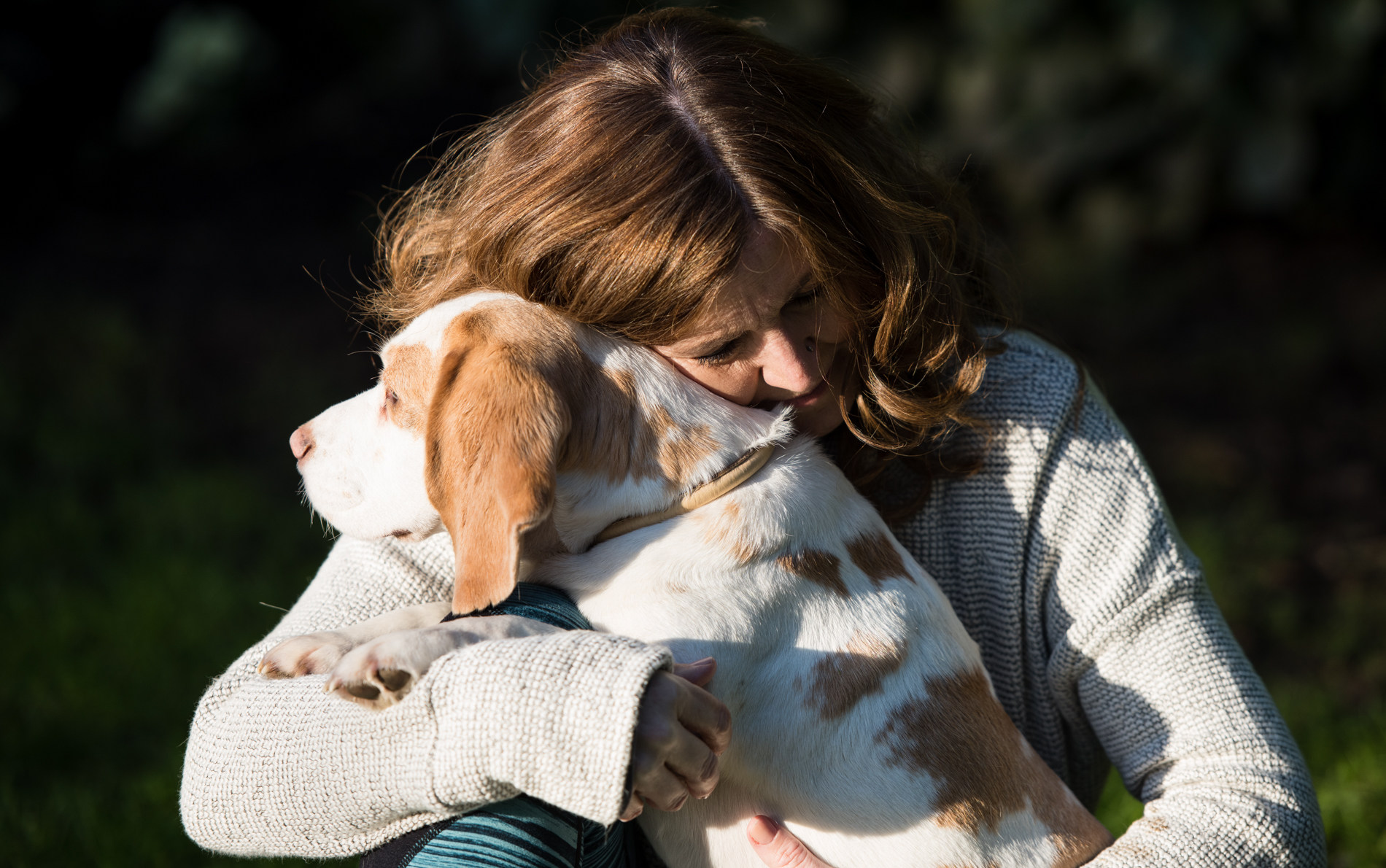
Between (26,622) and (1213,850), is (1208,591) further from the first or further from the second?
(26,622)

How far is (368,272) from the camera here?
235 inches

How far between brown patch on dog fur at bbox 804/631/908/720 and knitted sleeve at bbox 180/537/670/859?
379 millimetres

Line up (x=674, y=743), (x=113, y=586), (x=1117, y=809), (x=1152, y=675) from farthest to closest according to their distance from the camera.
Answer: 1. (x=113, y=586)
2. (x=1117, y=809)
3. (x=1152, y=675)
4. (x=674, y=743)

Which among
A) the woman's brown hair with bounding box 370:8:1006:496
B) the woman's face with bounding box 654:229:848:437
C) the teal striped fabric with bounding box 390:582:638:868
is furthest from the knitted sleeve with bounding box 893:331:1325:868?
the teal striped fabric with bounding box 390:582:638:868

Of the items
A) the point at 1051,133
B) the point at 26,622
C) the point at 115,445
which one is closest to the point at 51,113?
the point at 115,445

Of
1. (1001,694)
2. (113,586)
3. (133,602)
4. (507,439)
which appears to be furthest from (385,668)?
(113,586)

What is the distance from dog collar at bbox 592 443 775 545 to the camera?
192 centimetres

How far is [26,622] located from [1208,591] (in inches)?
150

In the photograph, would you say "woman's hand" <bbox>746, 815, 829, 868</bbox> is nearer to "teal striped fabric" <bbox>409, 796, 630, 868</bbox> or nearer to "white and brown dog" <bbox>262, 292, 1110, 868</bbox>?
"white and brown dog" <bbox>262, 292, 1110, 868</bbox>

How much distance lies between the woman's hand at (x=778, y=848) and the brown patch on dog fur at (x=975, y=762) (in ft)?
0.65

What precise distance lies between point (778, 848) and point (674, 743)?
1.38 feet

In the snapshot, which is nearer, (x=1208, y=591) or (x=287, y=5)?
(x=1208, y=591)

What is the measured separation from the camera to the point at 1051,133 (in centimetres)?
576

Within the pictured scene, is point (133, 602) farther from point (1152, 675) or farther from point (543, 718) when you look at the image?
point (1152, 675)
